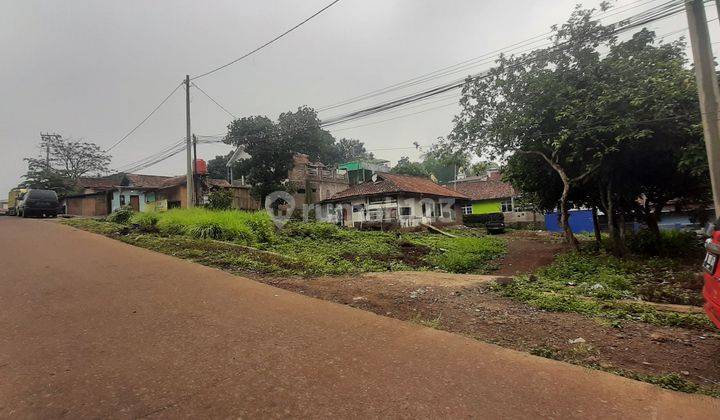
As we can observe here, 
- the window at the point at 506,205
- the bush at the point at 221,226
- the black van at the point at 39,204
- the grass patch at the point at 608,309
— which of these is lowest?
the grass patch at the point at 608,309

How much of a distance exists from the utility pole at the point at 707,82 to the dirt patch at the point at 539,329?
418cm

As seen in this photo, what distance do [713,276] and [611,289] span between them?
15.7 ft

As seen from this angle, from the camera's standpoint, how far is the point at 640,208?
1426 cm

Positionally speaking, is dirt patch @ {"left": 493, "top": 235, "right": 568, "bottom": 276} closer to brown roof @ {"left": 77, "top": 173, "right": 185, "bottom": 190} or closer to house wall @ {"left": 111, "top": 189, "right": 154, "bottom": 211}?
brown roof @ {"left": 77, "top": 173, "right": 185, "bottom": 190}

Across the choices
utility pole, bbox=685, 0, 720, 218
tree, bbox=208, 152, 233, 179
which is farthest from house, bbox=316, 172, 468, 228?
tree, bbox=208, 152, 233, 179

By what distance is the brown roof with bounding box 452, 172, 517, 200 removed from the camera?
3478 centimetres

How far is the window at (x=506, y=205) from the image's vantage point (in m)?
34.2

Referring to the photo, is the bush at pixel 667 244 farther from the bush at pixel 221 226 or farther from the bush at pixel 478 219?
the bush at pixel 478 219

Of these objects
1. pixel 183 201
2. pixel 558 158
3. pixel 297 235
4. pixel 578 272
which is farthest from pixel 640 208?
pixel 183 201

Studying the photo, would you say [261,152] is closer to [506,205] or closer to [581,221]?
[506,205]

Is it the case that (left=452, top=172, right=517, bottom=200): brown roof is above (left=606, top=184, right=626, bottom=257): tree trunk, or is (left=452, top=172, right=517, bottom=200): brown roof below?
above

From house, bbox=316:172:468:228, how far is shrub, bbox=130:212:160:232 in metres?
14.9

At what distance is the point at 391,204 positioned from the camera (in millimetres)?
25906

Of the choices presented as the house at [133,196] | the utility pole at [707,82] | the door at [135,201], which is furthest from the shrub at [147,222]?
the door at [135,201]
